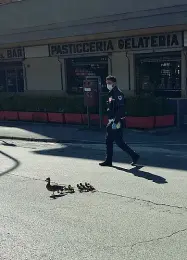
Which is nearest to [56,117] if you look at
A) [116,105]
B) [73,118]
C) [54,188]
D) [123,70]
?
[73,118]

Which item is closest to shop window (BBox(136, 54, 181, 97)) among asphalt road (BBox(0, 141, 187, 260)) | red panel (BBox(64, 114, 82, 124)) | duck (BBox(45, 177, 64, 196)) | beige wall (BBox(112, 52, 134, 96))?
beige wall (BBox(112, 52, 134, 96))

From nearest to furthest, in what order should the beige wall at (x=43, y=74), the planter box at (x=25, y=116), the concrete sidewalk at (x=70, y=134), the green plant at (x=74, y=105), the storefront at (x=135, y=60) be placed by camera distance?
the concrete sidewalk at (x=70, y=134), the green plant at (x=74, y=105), the storefront at (x=135, y=60), the planter box at (x=25, y=116), the beige wall at (x=43, y=74)

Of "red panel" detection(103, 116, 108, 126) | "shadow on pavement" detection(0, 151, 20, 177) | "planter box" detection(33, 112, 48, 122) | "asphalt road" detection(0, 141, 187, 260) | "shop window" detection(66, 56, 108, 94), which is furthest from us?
"shop window" detection(66, 56, 108, 94)

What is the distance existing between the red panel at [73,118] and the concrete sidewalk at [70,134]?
446 mm

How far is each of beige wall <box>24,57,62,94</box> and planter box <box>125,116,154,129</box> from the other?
23.8 feet

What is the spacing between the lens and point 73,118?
53.4 feet

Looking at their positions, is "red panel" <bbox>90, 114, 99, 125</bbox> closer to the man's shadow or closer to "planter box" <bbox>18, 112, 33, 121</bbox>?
"planter box" <bbox>18, 112, 33, 121</bbox>

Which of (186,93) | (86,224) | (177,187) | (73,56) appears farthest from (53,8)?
(86,224)

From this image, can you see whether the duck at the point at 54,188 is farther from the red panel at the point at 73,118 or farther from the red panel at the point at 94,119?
the red panel at the point at 73,118

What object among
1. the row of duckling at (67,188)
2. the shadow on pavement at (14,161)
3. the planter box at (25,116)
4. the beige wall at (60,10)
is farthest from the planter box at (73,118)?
the row of duckling at (67,188)

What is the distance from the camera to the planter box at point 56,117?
1670 cm

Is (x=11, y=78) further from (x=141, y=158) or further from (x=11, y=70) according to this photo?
(x=141, y=158)

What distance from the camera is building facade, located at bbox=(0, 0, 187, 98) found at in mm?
A: 15281

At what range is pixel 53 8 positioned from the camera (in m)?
19.0
